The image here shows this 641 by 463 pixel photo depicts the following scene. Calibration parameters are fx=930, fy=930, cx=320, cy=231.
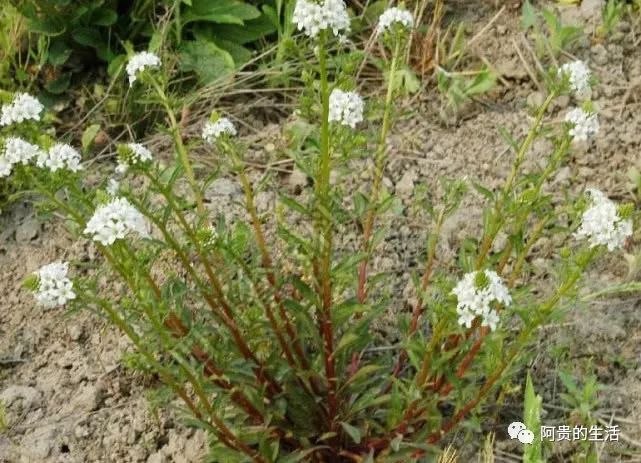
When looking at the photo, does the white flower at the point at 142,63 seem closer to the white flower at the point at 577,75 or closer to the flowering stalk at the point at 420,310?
the flowering stalk at the point at 420,310

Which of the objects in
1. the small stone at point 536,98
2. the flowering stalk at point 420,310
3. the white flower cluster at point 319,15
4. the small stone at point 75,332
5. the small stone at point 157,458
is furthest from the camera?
the small stone at point 536,98

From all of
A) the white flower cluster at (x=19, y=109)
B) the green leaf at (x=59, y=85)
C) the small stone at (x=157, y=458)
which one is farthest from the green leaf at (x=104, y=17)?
the small stone at (x=157, y=458)

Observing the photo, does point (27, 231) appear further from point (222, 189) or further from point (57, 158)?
point (57, 158)

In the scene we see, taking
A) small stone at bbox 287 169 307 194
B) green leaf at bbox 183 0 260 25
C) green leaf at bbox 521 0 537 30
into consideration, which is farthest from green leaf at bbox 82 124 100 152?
green leaf at bbox 521 0 537 30

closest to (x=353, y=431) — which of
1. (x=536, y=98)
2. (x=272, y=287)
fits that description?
(x=272, y=287)

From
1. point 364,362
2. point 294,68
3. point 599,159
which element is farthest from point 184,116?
point 599,159

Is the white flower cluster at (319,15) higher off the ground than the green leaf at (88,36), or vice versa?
the green leaf at (88,36)
